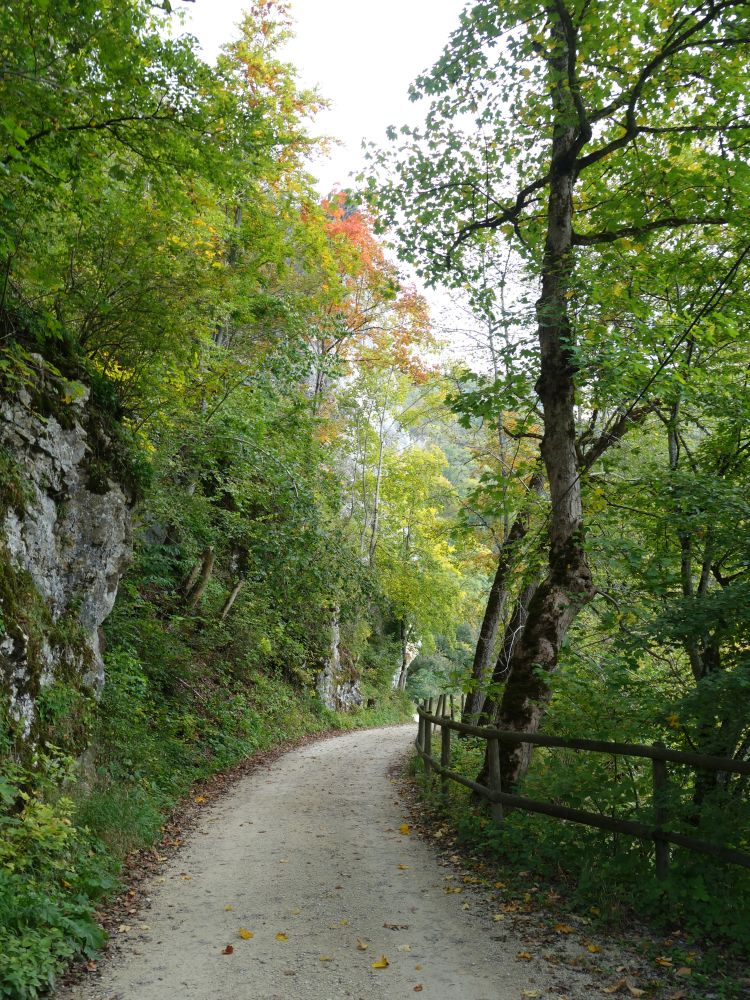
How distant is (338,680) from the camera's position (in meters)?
23.7

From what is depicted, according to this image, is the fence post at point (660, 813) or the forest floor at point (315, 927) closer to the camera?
the forest floor at point (315, 927)

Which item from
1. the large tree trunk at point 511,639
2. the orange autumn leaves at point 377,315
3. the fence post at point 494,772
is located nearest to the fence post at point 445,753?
the fence post at point 494,772

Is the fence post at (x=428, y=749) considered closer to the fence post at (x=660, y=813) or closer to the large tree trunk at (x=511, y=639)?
the large tree trunk at (x=511, y=639)

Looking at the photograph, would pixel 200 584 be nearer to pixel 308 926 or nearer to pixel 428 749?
pixel 428 749

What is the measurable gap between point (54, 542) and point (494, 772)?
18.0ft

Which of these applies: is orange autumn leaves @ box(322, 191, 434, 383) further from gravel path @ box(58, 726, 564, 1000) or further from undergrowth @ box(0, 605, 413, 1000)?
gravel path @ box(58, 726, 564, 1000)

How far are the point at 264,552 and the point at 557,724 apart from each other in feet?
27.1

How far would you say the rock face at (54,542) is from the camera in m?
5.91

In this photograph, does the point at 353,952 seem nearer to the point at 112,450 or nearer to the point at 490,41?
the point at 112,450

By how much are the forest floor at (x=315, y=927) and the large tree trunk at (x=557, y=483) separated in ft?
6.10

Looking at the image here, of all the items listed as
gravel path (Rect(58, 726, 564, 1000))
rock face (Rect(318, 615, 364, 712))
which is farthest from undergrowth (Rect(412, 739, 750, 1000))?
rock face (Rect(318, 615, 364, 712))

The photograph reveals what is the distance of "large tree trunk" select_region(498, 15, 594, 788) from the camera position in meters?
7.28

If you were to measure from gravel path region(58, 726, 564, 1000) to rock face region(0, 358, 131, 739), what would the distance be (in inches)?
84.3

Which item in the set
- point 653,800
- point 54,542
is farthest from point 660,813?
point 54,542
